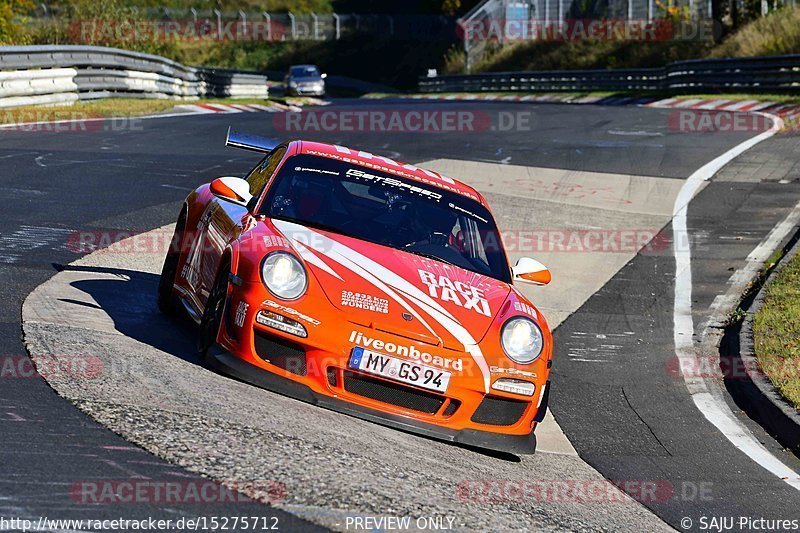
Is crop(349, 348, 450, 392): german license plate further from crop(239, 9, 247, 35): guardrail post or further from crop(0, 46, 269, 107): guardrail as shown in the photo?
crop(239, 9, 247, 35): guardrail post

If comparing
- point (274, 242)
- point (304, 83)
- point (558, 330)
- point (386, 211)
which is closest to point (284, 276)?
point (274, 242)

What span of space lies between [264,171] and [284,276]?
1.68 m

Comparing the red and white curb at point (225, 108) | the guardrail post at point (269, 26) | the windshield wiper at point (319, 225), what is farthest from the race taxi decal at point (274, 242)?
the guardrail post at point (269, 26)

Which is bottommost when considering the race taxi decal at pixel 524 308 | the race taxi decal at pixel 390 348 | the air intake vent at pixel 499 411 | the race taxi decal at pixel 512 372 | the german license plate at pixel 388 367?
the air intake vent at pixel 499 411

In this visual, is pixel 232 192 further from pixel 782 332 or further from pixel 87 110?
pixel 87 110

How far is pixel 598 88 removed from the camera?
119 feet

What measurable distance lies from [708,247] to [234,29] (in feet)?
188

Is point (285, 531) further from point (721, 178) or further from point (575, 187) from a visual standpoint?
point (721, 178)

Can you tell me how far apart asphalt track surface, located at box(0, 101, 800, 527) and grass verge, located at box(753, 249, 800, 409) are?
0.60 m

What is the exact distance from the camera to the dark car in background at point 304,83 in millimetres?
45062

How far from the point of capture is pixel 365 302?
600 centimetres

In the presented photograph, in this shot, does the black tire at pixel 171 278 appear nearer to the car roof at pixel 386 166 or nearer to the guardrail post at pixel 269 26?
the car roof at pixel 386 166

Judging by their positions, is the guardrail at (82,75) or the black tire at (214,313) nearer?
the black tire at (214,313)

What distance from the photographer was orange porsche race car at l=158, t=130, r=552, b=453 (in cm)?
583
